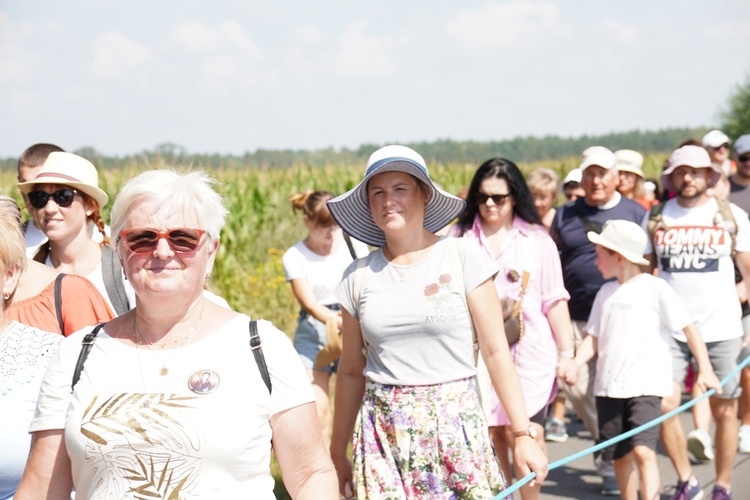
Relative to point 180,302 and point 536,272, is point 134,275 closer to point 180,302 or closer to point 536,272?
point 180,302

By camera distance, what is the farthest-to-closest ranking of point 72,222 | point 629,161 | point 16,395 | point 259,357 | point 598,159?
1. point 629,161
2. point 598,159
3. point 72,222
4. point 16,395
5. point 259,357

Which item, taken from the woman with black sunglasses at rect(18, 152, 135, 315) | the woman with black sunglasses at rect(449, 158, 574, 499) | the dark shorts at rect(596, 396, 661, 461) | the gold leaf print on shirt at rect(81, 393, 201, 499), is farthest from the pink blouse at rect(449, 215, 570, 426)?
the gold leaf print on shirt at rect(81, 393, 201, 499)

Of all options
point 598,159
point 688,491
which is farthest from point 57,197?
point 598,159

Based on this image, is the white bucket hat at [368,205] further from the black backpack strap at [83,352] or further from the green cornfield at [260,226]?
the green cornfield at [260,226]

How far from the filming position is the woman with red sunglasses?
94.2 inches

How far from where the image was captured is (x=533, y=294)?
204 inches

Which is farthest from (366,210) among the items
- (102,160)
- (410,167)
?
(102,160)

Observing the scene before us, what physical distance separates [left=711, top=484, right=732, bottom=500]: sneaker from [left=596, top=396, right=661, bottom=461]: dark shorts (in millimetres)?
809

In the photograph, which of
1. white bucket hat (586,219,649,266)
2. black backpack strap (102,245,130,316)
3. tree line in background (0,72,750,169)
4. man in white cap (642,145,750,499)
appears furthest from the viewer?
tree line in background (0,72,750,169)

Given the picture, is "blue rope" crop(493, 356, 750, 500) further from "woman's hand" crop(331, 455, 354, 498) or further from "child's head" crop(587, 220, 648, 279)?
"child's head" crop(587, 220, 648, 279)

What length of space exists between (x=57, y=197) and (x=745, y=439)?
535 centimetres

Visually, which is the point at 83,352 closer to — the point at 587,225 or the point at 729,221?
the point at 729,221

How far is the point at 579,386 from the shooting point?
675 centimetres

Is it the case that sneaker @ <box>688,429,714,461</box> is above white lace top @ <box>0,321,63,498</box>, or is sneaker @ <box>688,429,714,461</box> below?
below
